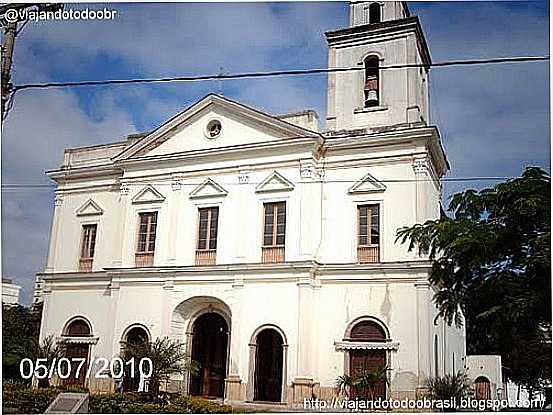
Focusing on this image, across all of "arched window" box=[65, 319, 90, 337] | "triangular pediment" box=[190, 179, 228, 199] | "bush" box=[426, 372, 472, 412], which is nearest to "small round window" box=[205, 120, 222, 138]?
"triangular pediment" box=[190, 179, 228, 199]

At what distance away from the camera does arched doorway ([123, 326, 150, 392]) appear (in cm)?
766

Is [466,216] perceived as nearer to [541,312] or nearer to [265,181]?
[541,312]

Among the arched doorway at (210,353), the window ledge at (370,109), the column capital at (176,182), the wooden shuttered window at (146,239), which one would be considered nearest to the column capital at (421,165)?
the window ledge at (370,109)

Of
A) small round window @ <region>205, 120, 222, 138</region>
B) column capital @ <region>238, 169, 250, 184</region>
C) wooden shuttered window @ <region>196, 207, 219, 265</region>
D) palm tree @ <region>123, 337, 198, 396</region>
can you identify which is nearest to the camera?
palm tree @ <region>123, 337, 198, 396</region>

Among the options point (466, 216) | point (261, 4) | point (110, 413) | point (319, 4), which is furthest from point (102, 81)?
point (466, 216)

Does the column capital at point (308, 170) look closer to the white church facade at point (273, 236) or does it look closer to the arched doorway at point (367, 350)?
the white church facade at point (273, 236)

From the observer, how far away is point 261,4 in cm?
703

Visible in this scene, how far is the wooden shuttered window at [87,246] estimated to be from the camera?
9.16m

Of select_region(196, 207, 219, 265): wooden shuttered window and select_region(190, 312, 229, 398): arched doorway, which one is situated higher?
select_region(196, 207, 219, 265): wooden shuttered window

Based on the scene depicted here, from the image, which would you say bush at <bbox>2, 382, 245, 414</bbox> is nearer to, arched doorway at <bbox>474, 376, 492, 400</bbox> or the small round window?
arched doorway at <bbox>474, 376, 492, 400</bbox>

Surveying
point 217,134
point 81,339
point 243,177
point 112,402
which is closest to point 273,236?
point 243,177

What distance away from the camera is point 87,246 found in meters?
9.29

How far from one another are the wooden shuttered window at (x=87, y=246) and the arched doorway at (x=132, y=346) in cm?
99

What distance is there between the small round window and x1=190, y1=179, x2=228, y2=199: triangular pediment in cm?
62
